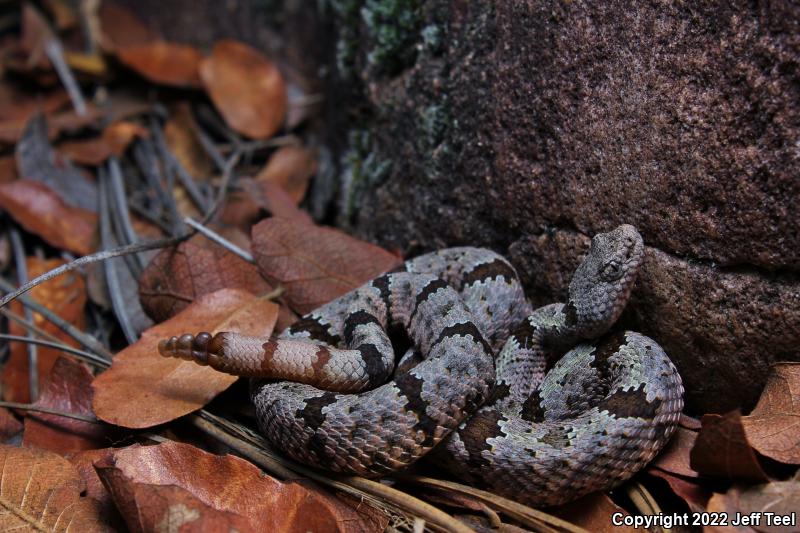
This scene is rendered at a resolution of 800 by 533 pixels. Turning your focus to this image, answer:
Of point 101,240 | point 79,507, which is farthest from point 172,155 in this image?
point 79,507

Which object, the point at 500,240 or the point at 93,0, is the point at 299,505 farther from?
the point at 93,0

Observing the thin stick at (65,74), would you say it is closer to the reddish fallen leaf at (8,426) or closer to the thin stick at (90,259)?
the thin stick at (90,259)

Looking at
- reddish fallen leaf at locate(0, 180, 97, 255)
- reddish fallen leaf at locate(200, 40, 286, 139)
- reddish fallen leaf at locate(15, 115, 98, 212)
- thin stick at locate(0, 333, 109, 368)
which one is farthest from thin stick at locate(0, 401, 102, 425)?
reddish fallen leaf at locate(200, 40, 286, 139)

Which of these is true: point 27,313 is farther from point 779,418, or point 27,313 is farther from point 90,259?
point 779,418

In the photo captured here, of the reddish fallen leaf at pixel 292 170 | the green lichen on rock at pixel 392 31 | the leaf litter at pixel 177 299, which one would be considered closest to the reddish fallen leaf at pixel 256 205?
the leaf litter at pixel 177 299

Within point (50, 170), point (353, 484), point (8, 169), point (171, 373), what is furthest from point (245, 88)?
point (353, 484)

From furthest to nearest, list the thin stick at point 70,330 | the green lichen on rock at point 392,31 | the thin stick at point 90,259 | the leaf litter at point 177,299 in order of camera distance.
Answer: the green lichen on rock at point 392,31 < the thin stick at point 70,330 < the thin stick at point 90,259 < the leaf litter at point 177,299
